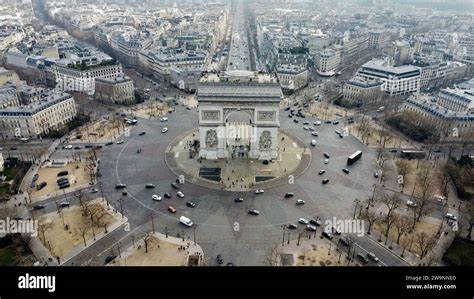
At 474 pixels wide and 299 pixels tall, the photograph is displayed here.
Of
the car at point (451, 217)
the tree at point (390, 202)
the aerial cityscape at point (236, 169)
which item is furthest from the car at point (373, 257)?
the car at point (451, 217)

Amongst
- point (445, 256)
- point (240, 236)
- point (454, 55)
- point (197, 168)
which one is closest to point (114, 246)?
point (240, 236)

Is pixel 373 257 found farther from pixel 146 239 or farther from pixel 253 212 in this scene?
pixel 146 239

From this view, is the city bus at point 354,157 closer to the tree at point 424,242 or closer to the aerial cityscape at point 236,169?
the aerial cityscape at point 236,169

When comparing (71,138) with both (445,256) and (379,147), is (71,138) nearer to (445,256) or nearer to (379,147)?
(379,147)

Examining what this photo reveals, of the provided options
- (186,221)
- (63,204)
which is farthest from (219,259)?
(63,204)

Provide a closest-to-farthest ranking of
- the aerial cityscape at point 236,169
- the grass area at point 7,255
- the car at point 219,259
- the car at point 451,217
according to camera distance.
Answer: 1. the car at point 219,259
2. the grass area at point 7,255
3. the aerial cityscape at point 236,169
4. the car at point 451,217

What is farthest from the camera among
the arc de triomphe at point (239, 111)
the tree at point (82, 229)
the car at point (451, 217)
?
the arc de triomphe at point (239, 111)

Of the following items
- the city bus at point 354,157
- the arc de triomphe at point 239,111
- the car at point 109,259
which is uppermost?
the arc de triomphe at point 239,111
